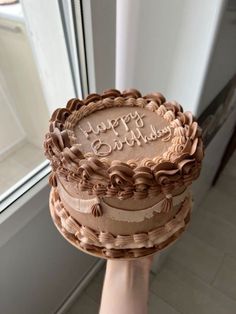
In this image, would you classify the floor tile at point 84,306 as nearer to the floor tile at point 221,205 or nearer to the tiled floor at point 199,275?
the tiled floor at point 199,275

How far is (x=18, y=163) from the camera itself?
793 millimetres

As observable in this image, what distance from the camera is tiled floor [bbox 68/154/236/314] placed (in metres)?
1.15

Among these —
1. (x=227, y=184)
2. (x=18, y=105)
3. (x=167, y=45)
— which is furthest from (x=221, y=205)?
(x=18, y=105)

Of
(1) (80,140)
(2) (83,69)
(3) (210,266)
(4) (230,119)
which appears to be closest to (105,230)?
(1) (80,140)

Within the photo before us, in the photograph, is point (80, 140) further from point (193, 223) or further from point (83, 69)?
point (193, 223)

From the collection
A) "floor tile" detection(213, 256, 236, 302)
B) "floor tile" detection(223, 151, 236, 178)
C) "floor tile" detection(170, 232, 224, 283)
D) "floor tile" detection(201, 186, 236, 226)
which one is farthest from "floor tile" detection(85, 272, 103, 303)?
"floor tile" detection(223, 151, 236, 178)

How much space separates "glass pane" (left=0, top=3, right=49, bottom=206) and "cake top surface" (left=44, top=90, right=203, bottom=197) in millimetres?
346

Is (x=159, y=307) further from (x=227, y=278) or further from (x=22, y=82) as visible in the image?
(x=22, y=82)

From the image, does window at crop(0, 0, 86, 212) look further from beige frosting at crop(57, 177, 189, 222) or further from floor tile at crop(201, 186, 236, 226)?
floor tile at crop(201, 186, 236, 226)

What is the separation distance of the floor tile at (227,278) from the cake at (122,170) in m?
0.86

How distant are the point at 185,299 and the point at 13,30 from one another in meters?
1.12

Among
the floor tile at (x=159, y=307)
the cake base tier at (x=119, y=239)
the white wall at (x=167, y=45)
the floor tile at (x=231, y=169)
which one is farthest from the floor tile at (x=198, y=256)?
the cake base tier at (x=119, y=239)

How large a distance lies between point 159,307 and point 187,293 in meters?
0.13

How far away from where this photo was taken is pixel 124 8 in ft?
2.21
